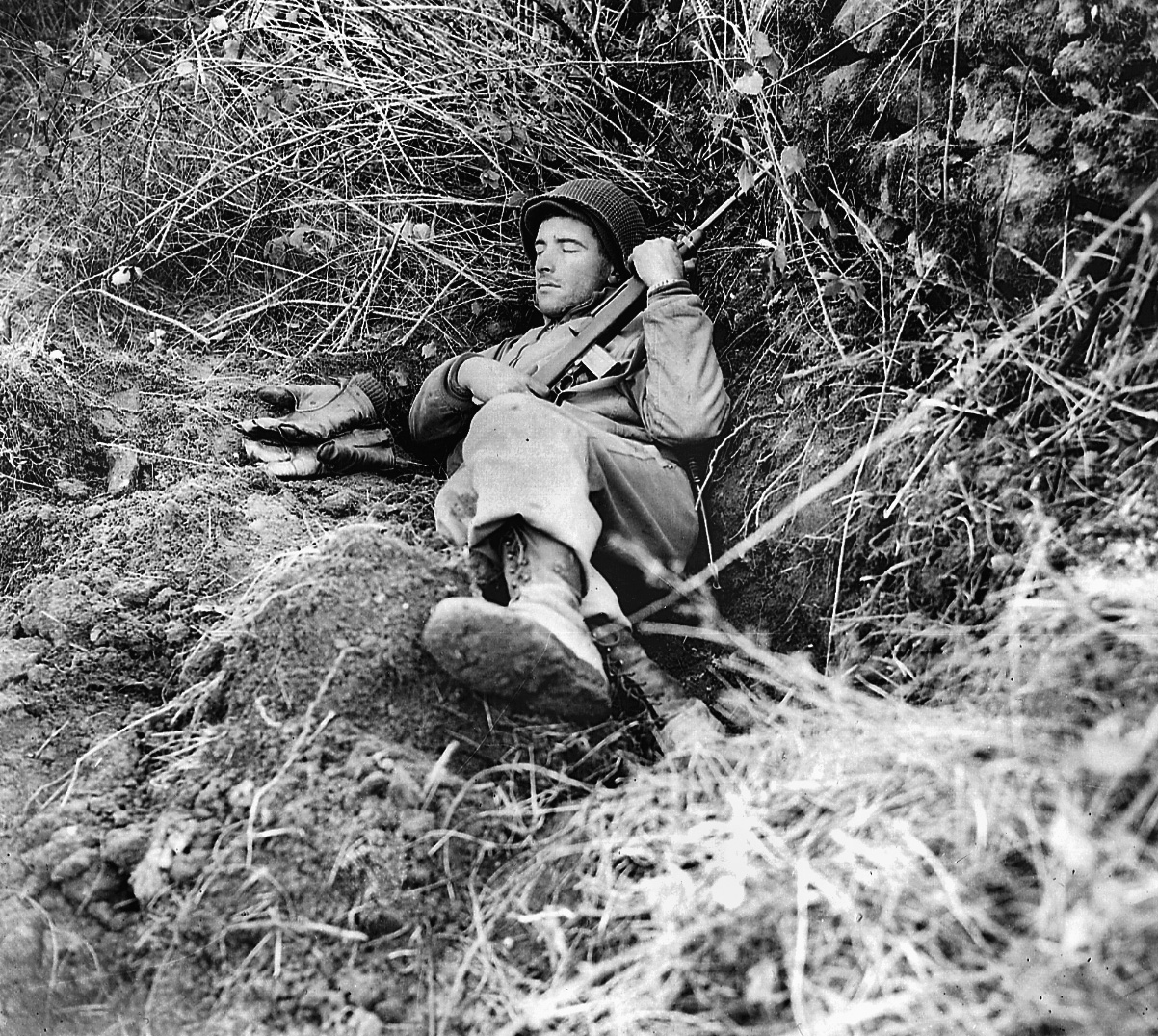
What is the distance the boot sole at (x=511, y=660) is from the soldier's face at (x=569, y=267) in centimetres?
165

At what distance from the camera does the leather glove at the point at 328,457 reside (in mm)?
3818

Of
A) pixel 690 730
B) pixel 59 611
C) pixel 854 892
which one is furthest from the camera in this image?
pixel 59 611

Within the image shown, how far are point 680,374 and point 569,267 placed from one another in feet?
2.19

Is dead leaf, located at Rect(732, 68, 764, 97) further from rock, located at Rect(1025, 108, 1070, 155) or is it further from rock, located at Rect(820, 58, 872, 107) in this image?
rock, located at Rect(1025, 108, 1070, 155)

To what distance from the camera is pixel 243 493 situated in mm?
3664

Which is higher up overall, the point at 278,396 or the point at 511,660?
the point at 511,660

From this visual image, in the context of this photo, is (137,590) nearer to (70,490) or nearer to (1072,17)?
(70,490)

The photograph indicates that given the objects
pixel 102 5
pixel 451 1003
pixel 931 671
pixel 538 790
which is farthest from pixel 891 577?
pixel 102 5

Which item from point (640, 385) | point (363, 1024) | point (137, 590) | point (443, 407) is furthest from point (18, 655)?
point (640, 385)

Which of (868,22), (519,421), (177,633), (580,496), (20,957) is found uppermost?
(868,22)

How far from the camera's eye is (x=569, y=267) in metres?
3.78

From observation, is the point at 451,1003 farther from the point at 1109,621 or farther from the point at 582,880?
the point at 1109,621

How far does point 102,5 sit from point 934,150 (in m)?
3.91

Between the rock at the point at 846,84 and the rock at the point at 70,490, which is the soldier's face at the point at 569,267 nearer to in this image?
the rock at the point at 846,84
